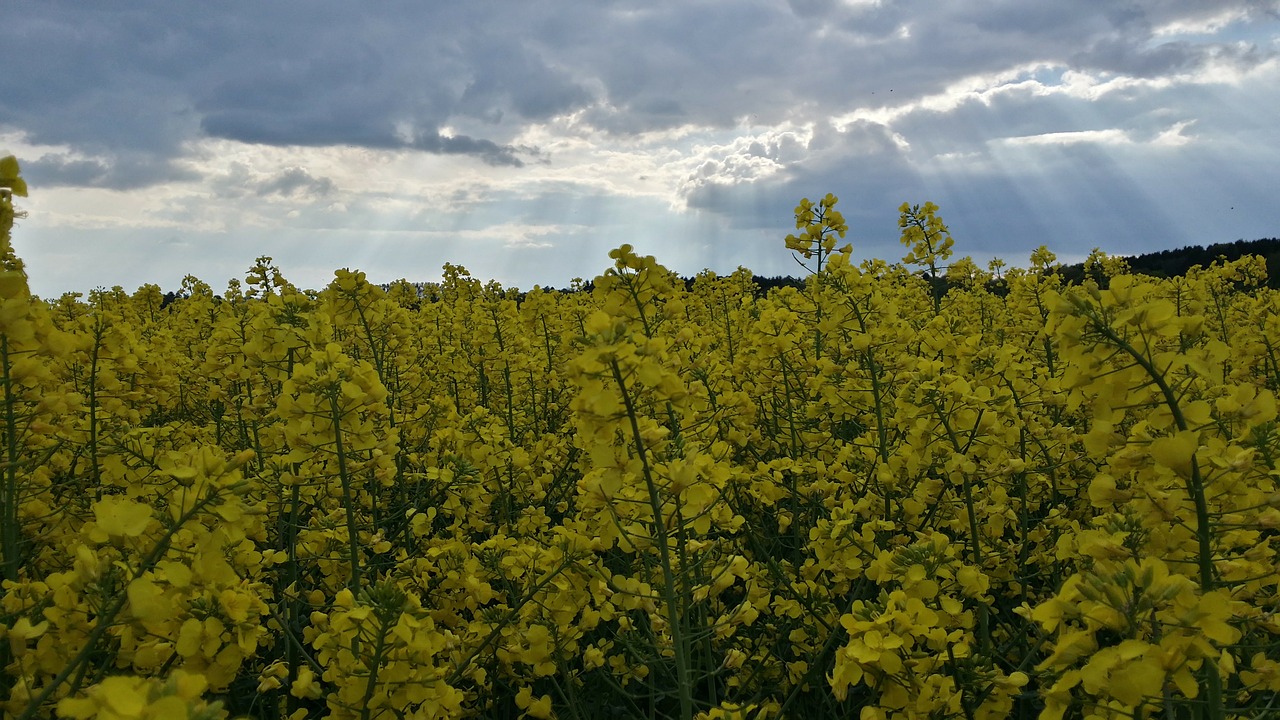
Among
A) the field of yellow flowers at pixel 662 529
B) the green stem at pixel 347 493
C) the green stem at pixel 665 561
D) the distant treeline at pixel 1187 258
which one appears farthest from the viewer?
the distant treeline at pixel 1187 258

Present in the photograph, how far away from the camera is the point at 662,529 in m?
2.36

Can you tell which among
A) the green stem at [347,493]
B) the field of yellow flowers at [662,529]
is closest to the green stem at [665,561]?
the field of yellow flowers at [662,529]

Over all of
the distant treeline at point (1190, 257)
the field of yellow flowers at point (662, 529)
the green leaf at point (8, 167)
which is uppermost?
the distant treeline at point (1190, 257)

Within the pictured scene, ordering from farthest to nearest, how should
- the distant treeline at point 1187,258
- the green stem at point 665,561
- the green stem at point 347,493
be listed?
1. the distant treeline at point 1187,258
2. the green stem at point 347,493
3. the green stem at point 665,561

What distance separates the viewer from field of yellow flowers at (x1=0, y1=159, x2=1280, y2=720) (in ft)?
6.57

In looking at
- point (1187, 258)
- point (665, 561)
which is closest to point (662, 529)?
point (665, 561)

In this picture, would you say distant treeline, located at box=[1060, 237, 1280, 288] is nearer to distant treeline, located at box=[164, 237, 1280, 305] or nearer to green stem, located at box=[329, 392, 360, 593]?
distant treeline, located at box=[164, 237, 1280, 305]

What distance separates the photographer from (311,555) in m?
3.32

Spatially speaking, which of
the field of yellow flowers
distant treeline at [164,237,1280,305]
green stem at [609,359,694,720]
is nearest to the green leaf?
the field of yellow flowers

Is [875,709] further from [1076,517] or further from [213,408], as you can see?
[213,408]

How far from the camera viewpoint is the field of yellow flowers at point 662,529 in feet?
6.57

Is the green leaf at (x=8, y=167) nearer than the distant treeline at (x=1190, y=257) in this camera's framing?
Yes

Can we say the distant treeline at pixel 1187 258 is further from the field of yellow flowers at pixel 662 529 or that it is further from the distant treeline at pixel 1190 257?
the field of yellow flowers at pixel 662 529

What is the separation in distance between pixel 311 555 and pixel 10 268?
1.58m
